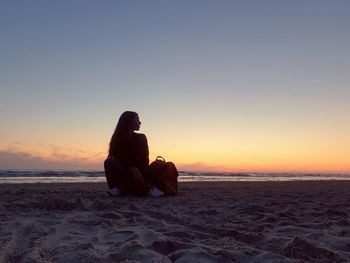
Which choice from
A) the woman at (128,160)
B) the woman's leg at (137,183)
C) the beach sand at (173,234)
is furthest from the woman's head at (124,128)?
the beach sand at (173,234)

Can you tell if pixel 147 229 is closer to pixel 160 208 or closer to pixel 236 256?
pixel 236 256

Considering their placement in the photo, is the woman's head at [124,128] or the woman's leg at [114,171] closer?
the woman's leg at [114,171]

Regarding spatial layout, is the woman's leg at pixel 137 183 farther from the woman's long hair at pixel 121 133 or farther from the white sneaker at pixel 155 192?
the woman's long hair at pixel 121 133

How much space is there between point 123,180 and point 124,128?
949mm

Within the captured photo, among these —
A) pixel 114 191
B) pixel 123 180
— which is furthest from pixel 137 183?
pixel 114 191

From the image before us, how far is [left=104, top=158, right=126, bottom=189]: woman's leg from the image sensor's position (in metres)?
7.22

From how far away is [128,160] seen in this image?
7512 mm

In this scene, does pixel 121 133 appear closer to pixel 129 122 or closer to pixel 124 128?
pixel 124 128

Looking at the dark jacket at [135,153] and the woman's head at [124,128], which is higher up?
the woman's head at [124,128]

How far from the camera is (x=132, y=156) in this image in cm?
749

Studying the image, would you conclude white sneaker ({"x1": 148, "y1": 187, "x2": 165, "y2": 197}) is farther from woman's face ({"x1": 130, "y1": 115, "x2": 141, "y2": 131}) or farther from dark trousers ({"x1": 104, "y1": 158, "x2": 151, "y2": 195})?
woman's face ({"x1": 130, "y1": 115, "x2": 141, "y2": 131})

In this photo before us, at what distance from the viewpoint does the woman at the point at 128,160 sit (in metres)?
7.22

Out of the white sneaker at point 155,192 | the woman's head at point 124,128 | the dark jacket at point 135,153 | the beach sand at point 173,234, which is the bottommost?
the beach sand at point 173,234

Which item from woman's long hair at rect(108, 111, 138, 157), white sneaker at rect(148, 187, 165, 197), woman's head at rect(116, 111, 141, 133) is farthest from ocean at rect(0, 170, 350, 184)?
white sneaker at rect(148, 187, 165, 197)
